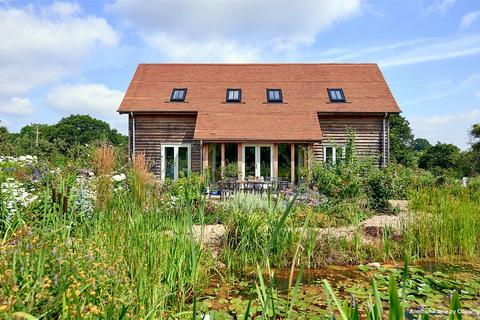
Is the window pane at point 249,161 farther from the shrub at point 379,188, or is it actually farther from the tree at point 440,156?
the tree at point 440,156

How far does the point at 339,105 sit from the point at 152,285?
14.7m

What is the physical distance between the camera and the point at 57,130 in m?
53.3

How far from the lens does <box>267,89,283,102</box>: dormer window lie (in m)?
16.4

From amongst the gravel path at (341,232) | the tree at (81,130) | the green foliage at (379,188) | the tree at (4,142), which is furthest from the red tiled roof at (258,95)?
the tree at (81,130)

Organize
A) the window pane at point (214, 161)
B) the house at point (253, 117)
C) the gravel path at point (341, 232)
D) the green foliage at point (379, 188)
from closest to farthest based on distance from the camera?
1. the gravel path at point (341, 232)
2. the green foliage at point (379, 188)
3. the house at point (253, 117)
4. the window pane at point (214, 161)

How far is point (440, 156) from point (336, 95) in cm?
1616

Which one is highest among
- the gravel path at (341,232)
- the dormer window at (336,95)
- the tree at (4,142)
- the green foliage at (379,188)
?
the dormer window at (336,95)

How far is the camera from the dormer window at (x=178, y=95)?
16.3 m

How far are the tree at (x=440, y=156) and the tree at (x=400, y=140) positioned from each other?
139 cm

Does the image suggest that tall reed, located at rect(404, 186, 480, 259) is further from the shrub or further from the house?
the house

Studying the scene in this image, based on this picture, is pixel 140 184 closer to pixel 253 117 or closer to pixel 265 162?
pixel 265 162

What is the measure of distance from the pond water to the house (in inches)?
376

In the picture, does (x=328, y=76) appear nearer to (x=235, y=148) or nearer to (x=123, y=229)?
(x=235, y=148)

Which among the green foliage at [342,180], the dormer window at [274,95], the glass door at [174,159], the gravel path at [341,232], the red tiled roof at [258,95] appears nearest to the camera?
the gravel path at [341,232]
